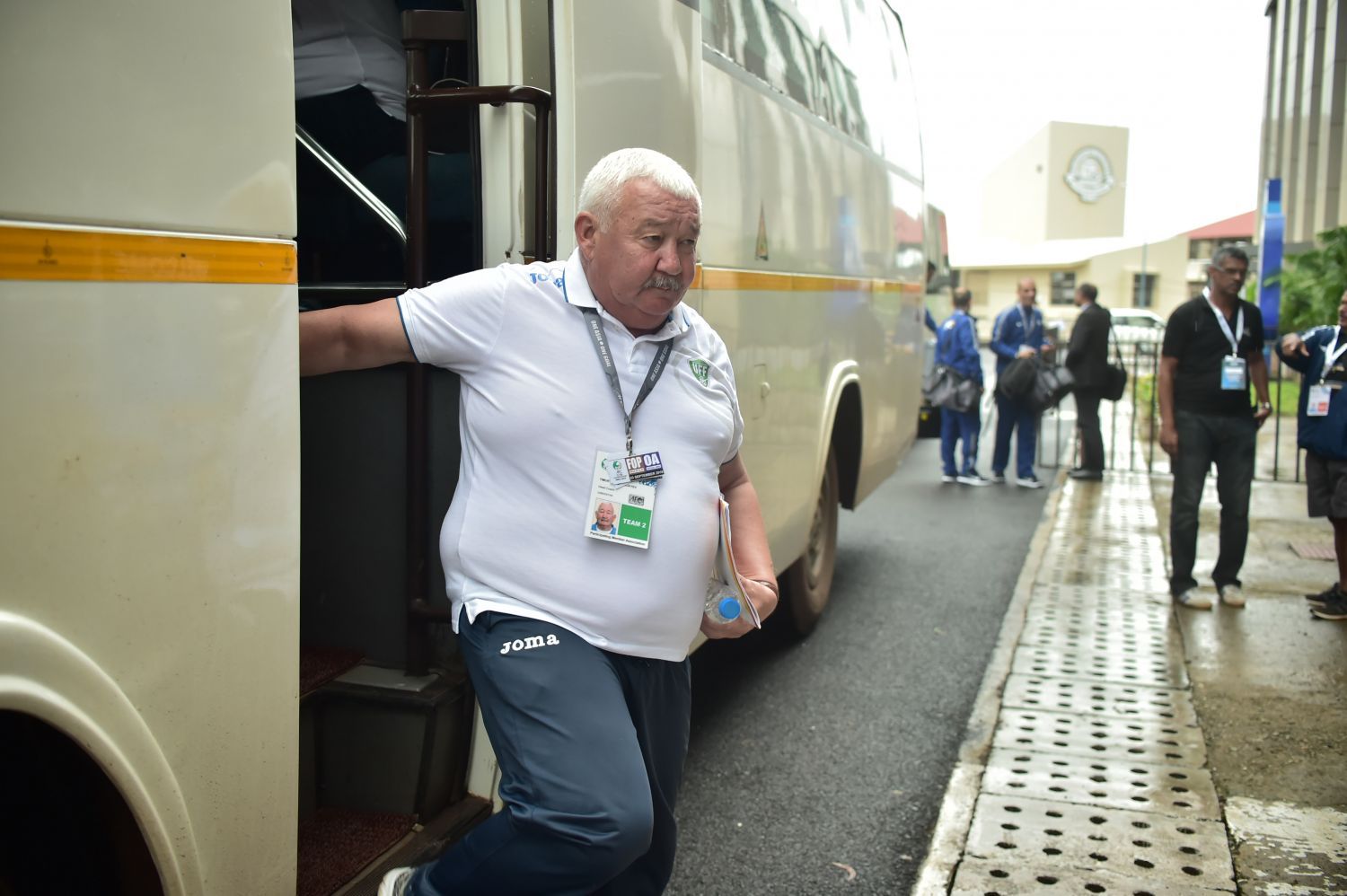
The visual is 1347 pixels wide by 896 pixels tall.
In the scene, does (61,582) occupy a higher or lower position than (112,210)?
lower

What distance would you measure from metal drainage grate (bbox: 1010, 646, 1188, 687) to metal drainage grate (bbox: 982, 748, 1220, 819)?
3.67ft

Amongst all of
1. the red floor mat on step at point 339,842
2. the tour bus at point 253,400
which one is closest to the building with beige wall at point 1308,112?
the tour bus at point 253,400

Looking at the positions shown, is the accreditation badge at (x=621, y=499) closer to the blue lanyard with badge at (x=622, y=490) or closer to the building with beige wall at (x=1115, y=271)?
the blue lanyard with badge at (x=622, y=490)

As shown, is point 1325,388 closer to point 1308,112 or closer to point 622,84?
point 622,84

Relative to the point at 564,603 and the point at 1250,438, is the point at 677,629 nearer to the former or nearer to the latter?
the point at 564,603

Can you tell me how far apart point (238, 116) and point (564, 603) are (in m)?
1.10

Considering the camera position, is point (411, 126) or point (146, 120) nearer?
point (146, 120)

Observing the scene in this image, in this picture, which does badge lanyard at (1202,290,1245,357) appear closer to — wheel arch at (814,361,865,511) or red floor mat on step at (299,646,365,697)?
wheel arch at (814,361,865,511)

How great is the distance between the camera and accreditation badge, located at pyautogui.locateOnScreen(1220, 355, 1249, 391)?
664cm

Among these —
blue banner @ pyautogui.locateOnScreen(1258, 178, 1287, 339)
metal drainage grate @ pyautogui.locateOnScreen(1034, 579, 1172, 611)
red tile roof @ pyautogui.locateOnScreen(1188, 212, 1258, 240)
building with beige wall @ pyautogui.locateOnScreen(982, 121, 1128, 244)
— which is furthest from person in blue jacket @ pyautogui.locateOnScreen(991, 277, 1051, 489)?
building with beige wall @ pyautogui.locateOnScreen(982, 121, 1128, 244)

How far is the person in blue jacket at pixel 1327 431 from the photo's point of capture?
6.43 meters

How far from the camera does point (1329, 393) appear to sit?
6465mm

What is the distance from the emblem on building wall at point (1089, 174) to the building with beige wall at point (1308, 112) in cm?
5223

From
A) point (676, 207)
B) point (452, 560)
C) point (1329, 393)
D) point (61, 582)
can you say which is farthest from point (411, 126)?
point (1329, 393)
